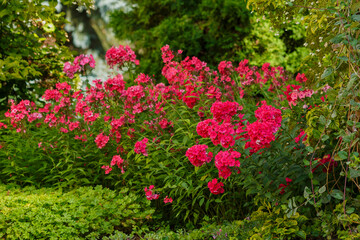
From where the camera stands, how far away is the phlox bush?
338 cm

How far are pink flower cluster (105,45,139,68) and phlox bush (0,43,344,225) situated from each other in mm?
12

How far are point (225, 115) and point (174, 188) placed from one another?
120cm

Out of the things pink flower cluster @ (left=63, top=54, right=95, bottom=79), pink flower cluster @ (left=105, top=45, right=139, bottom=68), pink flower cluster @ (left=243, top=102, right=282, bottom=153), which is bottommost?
pink flower cluster @ (left=243, top=102, right=282, bottom=153)

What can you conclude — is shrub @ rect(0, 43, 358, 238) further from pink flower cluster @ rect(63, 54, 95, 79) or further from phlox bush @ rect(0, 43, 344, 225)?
pink flower cluster @ rect(63, 54, 95, 79)

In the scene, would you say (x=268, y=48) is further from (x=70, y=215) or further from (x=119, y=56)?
(x=70, y=215)

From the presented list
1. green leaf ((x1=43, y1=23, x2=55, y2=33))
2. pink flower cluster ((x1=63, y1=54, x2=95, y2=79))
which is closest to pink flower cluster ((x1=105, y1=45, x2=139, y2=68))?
pink flower cluster ((x1=63, y1=54, x2=95, y2=79))

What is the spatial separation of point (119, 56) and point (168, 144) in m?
1.40

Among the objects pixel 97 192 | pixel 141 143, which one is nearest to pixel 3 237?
pixel 97 192

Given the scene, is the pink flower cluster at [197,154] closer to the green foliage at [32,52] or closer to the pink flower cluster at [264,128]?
the pink flower cluster at [264,128]

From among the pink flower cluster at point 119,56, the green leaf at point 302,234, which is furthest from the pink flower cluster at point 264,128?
the pink flower cluster at point 119,56

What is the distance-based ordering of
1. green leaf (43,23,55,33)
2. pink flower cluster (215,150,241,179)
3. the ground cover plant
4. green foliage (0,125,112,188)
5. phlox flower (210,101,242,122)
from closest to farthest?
the ground cover plant < pink flower cluster (215,150,241,179) < phlox flower (210,101,242,122) < green foliage (0,125,112,188) < green leaf (43,23,55,33)

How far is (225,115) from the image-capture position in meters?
3.39

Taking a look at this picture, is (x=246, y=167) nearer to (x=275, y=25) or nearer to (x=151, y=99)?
(x=151, y=99)

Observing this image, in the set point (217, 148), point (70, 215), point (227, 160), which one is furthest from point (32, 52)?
point (227, 160)
